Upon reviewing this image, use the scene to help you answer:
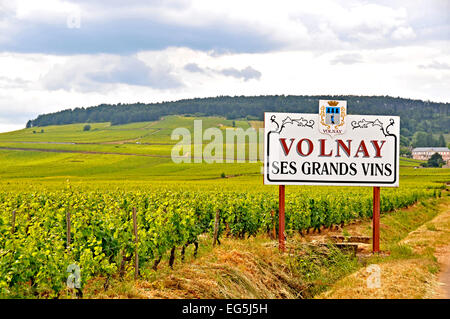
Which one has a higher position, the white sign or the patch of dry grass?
the white sign

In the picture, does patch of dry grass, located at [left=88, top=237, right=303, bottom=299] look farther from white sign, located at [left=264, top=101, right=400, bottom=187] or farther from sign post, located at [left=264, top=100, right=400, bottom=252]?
white sign, located at [left=264, top=101, right=400, bottom=187]

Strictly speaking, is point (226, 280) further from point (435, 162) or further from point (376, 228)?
point (435, 162)

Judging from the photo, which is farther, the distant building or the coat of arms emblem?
the distant building

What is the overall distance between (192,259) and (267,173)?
116 inches

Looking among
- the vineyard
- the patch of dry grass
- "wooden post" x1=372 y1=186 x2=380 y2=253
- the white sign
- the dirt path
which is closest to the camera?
the vineyard

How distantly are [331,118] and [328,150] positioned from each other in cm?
87

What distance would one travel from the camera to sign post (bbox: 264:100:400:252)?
13.8 meters

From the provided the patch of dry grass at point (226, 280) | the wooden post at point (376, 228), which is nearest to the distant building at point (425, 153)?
the wooden post at point (376, 228)

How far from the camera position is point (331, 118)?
553 inches

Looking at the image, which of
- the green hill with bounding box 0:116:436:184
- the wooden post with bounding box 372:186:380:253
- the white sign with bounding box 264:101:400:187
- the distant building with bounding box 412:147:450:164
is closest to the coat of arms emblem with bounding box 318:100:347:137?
the white sign with bounding box 264:101:400:187

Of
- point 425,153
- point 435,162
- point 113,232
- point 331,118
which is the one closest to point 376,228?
point 331,118

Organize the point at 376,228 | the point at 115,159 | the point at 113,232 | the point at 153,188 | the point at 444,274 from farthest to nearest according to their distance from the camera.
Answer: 1. the point at 115,159
2. the point at 153,188
3. the point at 376,228
4. the point at 444,274
5. the point at 113,232

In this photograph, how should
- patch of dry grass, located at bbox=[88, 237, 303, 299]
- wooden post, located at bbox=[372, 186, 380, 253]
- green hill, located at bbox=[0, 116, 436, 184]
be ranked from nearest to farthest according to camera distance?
patch of dry grass, located at bbox=[88, 237, 303, 299]
wooden post, located at bbox=[372, 186, 380, 253]
green hill, located at bbox=[0, 116, 436, 184]
